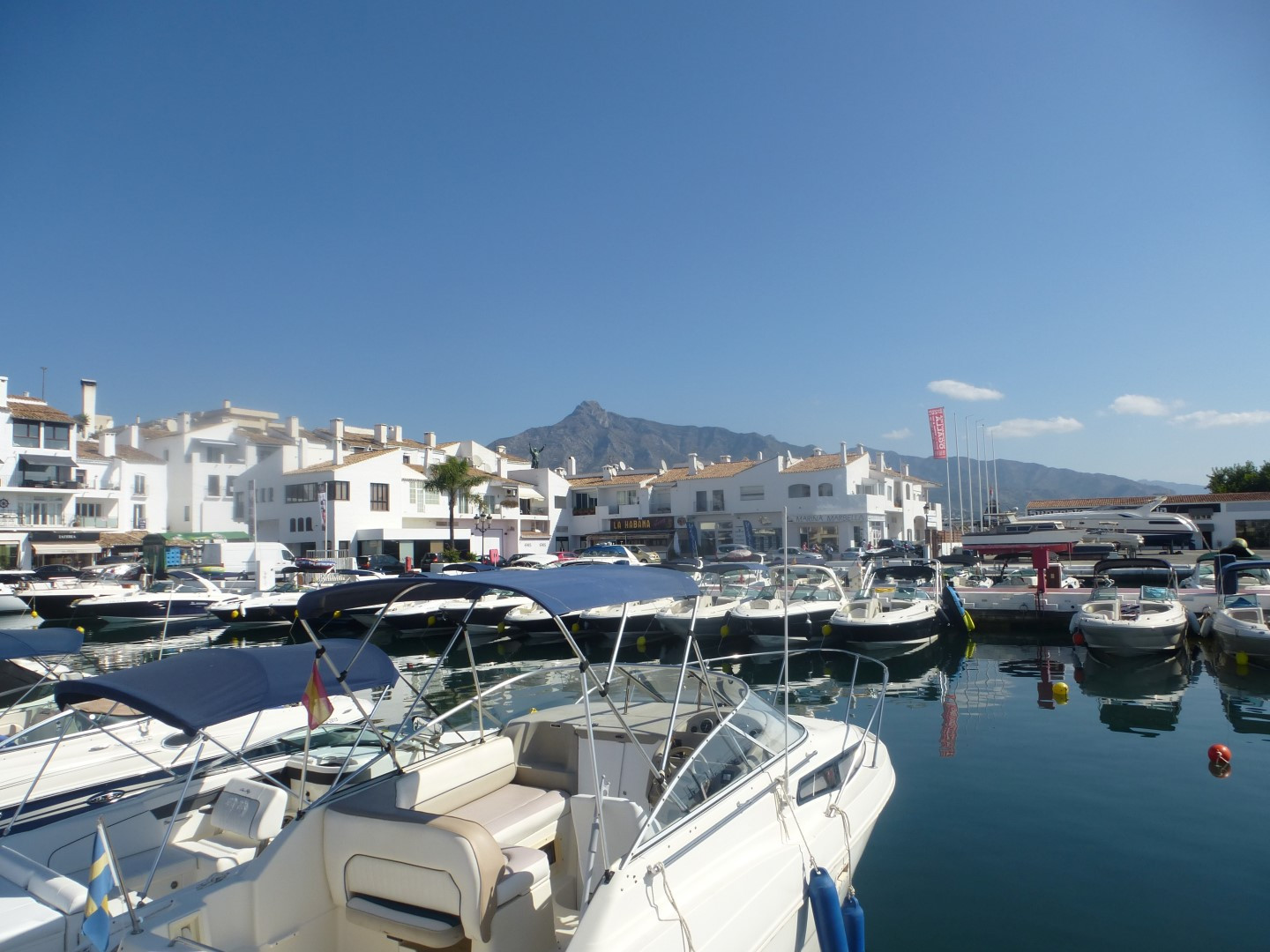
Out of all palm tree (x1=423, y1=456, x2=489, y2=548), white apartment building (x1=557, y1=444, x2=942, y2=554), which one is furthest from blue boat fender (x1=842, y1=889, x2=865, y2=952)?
white apartment building (x1=557, y1=444, x2=942, y2=554)

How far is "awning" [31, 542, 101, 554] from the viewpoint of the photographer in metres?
47.9

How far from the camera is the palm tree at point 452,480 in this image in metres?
54.4

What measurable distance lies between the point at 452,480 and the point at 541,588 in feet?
166

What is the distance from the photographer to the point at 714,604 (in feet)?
85.7

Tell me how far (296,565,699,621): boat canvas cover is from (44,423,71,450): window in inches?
2225

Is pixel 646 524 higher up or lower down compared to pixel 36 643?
higher up

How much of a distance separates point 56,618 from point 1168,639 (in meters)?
37.7

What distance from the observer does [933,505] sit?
77.4 metres

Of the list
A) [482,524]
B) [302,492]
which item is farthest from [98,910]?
[302,492]

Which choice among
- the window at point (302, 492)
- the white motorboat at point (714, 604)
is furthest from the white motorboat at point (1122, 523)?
the window at point (302, 492)

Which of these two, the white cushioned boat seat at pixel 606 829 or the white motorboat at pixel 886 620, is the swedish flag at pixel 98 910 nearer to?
the white cushioned boat seat at pixel 606 829

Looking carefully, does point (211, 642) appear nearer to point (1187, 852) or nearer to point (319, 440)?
point (1187, 852)

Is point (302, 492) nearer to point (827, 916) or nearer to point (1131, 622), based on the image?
point (1131, 622)

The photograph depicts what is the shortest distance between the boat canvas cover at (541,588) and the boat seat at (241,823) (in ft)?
5.09
